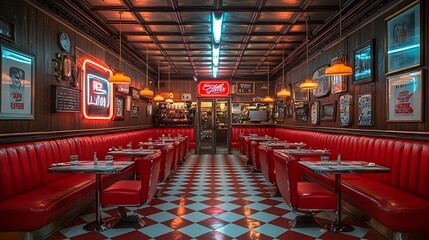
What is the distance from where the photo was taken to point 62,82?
237 inches

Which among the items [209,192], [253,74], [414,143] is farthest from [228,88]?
[414,143]

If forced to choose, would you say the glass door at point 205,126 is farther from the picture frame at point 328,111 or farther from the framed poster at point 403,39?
the framed poster at point 403,39

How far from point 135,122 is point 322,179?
23.3ft

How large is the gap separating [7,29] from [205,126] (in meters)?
10.9

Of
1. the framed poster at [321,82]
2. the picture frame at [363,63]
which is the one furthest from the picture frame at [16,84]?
the framed poster at [321,82]

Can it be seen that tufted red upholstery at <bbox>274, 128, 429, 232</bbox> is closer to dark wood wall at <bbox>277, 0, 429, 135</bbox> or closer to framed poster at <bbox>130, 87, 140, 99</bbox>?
dark wood wall at <bbox>277, 0, 429, 135</bbox>

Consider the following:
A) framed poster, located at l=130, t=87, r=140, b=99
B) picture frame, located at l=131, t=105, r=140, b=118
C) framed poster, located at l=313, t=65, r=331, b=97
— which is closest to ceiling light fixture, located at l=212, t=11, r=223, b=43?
framed poster, located at l=313, t=65, r=331, b=97

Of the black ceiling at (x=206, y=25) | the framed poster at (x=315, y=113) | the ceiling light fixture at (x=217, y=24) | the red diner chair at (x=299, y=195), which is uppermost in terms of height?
the black ceiling at (x=206, y=25)

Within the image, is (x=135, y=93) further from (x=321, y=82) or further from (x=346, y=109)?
(x=346, y=109)

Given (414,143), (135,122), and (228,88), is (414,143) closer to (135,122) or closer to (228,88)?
(135,122)

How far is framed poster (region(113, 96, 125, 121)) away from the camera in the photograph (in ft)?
29.8

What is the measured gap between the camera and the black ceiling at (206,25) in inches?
245

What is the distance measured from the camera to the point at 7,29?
436 cm

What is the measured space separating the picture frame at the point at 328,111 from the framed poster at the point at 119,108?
559cm
